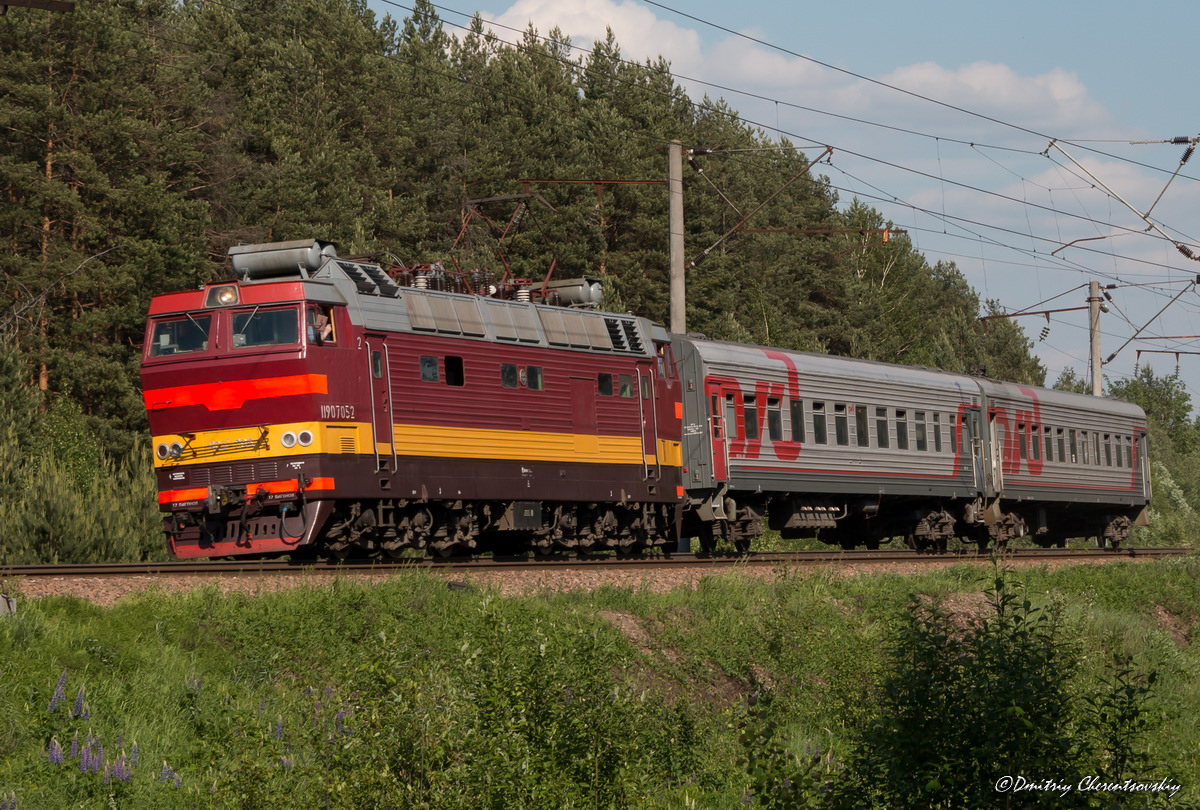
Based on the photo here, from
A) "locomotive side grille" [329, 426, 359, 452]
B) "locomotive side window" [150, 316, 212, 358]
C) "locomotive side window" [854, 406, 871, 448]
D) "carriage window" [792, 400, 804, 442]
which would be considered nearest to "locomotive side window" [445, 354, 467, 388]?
"locomotive side grille" [329, 426, 359, 452]

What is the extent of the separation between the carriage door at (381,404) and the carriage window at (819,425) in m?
11.5

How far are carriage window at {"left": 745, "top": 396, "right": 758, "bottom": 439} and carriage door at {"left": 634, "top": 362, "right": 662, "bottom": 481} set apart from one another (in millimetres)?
2900

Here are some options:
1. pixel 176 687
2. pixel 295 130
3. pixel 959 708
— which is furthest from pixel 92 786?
pixel 295 130

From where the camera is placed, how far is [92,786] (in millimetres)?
10578

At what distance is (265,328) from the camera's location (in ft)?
61.5

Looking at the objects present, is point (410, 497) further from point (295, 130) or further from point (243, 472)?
point (295, 130)

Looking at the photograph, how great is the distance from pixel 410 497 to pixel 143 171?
74.0ft

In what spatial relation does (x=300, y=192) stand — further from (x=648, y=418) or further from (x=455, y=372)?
(x=455, y=372)

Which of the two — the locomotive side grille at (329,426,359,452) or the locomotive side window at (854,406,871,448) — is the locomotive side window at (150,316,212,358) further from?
the locomotive side window at (854,406,871,448)

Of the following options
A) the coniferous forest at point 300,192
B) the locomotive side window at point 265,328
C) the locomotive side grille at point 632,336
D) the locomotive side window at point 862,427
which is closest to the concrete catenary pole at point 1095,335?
the coniferous forest at point 300,192

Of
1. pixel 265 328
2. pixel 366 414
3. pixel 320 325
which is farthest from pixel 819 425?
pixel 265 328

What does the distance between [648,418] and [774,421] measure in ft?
13.3

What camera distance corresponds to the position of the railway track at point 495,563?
1669 centimetres

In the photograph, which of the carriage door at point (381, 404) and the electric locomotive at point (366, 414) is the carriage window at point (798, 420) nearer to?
the electric locomotive at point (366, 414)
